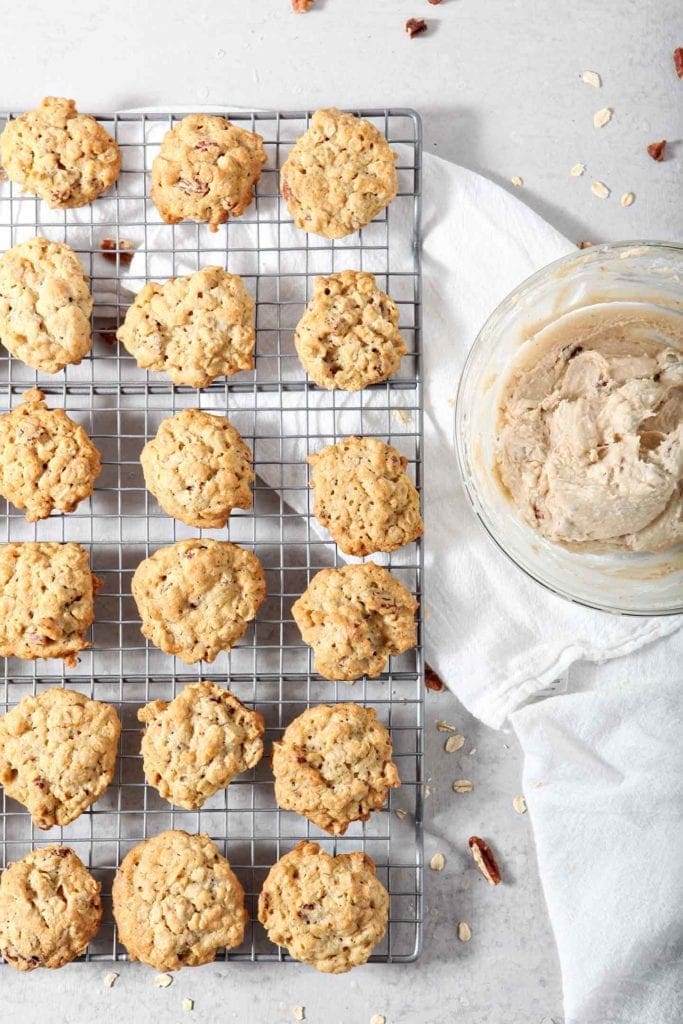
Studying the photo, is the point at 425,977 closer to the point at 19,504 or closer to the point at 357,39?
the point at 19,504

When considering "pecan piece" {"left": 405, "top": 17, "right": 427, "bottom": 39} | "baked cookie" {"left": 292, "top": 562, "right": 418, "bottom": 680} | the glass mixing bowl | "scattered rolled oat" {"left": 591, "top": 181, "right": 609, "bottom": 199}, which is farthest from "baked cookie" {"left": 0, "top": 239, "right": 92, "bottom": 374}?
"scattered rolled oat" {"left": 591, "top": 181, "right": 609, "bottom": 199}

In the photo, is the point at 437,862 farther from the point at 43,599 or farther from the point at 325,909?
the point at 43,599

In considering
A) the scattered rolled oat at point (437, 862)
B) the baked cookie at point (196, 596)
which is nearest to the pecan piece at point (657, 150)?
the baked cookie at point (196, 596)

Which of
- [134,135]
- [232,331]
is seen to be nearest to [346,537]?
[232,331]

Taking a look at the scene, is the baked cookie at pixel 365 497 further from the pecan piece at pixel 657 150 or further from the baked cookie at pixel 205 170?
the pecan piece at pixel 657 150

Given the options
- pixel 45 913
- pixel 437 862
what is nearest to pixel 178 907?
pixel 45 913

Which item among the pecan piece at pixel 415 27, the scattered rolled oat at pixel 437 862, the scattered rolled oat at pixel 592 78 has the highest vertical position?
the pecan piece at pixel 415 27
